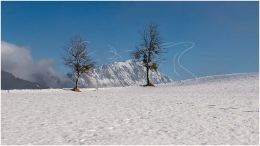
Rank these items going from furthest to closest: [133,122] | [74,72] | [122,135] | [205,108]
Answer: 1. [74,72]
2. [205,108]
3. [133,122]
4. [122,135]

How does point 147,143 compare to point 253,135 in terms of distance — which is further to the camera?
point 253,135

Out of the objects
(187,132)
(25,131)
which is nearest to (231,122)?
(187,132)

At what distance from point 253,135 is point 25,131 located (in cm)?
819

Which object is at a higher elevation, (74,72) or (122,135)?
(74,72)

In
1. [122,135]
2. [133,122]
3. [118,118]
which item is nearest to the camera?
[122,135]

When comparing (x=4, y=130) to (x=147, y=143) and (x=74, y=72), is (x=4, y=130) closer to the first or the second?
(x=147, y=143)

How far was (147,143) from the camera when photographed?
27.8 feet

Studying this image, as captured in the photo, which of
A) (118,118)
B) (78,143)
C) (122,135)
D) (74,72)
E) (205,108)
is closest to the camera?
(78,143)

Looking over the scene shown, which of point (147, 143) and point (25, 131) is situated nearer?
point (147, 143)

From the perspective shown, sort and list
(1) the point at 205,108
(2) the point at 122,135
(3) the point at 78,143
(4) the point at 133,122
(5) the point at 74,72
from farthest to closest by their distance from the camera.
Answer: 1. (5) the point at 74,72
2. (1) the point at 205,108
3. (4) the point at 133,122
4. (2) the point at 122,135
5. (3) the point at 78,143

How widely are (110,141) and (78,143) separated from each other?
102cm

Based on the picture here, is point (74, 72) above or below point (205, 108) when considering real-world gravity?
above

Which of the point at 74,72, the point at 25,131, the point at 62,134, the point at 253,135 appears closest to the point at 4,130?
the point at 25,131

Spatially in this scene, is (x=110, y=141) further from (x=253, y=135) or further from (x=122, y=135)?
(x=253, y=135)
